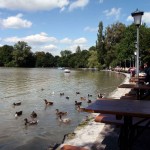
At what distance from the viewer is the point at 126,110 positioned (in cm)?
440

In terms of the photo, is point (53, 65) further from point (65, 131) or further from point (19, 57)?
point (65, 131)

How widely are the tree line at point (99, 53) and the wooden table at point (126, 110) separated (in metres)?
46.7

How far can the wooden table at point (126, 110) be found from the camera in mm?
4250

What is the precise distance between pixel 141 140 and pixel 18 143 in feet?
16.0

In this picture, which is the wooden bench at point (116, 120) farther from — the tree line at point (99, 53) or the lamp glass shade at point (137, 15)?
the tree line at point (99, 53)

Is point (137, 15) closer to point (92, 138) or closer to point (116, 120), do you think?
point (92, 138)

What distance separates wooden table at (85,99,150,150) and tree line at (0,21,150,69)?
46.7 metres

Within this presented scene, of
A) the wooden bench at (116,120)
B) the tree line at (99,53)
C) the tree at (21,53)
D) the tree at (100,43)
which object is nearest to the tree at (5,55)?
the tree line at (99,53)

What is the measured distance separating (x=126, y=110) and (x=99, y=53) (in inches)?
3965

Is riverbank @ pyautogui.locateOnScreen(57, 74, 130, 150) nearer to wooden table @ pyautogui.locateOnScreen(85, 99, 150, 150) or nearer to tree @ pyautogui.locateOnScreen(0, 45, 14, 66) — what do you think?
wooden table @ pyautogui.locateOnScreen(85, 99, 150, 150)

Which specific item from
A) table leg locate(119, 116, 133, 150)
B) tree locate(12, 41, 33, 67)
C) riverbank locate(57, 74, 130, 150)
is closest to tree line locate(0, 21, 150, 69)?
tree locate(12, 41, 33, 67)

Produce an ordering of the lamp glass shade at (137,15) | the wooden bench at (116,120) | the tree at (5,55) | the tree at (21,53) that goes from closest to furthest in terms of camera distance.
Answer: the wooden bench at (116,120) < the lamp glass shade at (137,15) < the tree at (21,53) < the tree at (5,55)

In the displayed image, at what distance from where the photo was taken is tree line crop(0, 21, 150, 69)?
176 ft

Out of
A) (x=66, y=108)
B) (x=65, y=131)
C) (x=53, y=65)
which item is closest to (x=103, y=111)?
(x=65, y=131)
